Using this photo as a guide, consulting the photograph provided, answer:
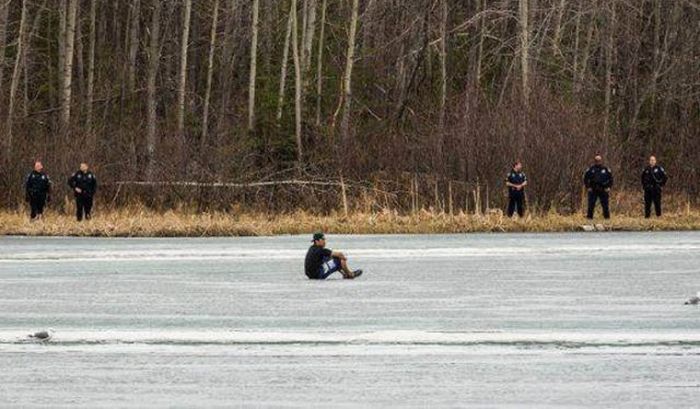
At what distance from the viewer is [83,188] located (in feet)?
129

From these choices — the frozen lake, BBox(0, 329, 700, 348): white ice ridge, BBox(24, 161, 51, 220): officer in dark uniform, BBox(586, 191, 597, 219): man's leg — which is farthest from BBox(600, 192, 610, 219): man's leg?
BBox(0, 329, 700, 348): white ice ridge

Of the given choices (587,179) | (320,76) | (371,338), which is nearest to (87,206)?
(587,179)

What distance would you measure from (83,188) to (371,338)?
2363 cm

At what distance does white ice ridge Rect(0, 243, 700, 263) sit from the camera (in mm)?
29844

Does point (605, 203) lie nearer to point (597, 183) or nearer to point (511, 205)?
point (597, 183)

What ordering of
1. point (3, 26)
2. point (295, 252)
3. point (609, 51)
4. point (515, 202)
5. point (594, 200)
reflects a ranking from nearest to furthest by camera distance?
point (295, 252) < point (594, 200) < point (515, 202) < point (3, 26) < point (609, 51)

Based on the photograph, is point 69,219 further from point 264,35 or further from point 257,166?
point 264,35

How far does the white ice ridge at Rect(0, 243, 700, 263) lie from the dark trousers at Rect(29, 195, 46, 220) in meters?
7.63

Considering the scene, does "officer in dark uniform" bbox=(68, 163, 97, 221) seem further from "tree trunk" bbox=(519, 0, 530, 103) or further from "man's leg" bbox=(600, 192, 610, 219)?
"tree trunk" bbox=(519, 0, 530, 103)

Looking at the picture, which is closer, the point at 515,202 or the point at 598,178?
the point at 598,178

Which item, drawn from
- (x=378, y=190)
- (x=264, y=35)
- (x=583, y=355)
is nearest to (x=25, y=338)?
(x=583, y=355)

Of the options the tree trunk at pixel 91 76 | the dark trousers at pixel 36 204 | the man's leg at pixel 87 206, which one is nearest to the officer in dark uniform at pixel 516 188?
the man's leg at pixel 87 206

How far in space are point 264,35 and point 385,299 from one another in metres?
41.7

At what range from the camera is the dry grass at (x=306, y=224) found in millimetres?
37906
